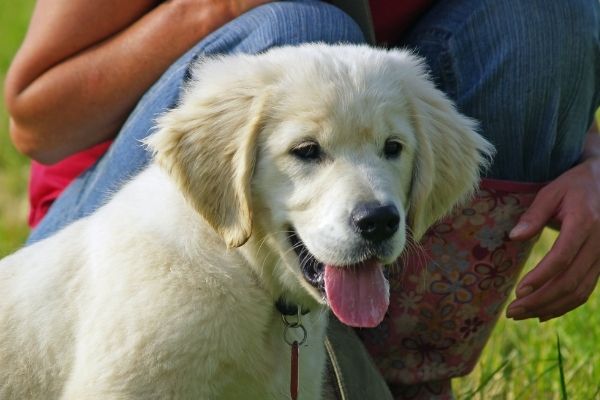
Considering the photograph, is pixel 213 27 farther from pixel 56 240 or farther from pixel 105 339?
pixel 105 339

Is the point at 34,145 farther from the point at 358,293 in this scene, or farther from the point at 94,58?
the point at 358,293

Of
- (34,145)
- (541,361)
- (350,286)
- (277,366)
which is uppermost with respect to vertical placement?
(350,286)

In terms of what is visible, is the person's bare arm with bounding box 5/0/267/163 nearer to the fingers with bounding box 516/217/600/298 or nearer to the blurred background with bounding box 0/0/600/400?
the fingers with bounding box 516/217/600/298

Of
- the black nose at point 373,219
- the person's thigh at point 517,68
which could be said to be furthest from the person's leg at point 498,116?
the black nose at point 373,219

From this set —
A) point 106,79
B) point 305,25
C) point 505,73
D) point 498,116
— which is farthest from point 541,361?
point 106,79

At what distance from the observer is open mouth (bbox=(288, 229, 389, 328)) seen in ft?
9.71

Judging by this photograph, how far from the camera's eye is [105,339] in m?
2.96

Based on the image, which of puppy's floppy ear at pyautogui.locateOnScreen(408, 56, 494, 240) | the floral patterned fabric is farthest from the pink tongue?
the floral patterned fabric

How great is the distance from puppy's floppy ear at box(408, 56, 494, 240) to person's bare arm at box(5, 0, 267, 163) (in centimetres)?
74

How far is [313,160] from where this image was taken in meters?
2.96

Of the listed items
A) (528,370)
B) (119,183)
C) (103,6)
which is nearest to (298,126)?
(119,183)

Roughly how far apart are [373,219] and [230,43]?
932 millimetres

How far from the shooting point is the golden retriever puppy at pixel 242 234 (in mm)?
2916

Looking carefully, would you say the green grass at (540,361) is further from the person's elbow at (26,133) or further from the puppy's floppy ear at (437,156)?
the person's elbow at (26,133)
